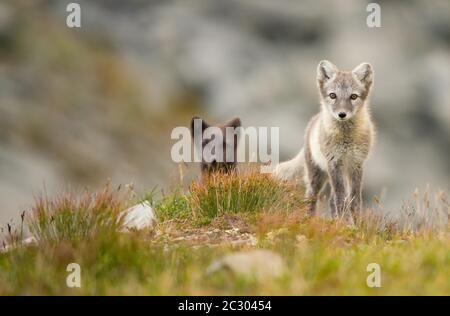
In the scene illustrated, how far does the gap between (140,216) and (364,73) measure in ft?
13.2

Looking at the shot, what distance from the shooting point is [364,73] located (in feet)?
38.9

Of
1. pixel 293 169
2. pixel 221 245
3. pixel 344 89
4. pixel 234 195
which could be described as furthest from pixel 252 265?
pixel 293 169

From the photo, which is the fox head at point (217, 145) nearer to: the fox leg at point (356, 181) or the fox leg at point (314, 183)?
the fox leg at point (314, 183)

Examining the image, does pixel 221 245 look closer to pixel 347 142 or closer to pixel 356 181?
pixel 356 181

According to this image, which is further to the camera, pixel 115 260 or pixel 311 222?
pixel 311 222

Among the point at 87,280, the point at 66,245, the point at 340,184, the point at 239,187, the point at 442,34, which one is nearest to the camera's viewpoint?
the point at 87,280

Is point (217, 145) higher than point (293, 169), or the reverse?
point (217, 145)

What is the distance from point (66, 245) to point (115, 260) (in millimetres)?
643

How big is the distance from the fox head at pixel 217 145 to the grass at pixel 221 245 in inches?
32.8

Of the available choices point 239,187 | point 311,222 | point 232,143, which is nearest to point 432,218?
point 311,222

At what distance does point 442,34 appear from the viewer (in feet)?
115

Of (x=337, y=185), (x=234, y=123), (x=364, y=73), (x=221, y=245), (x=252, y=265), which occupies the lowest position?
(x=252, y=265)
